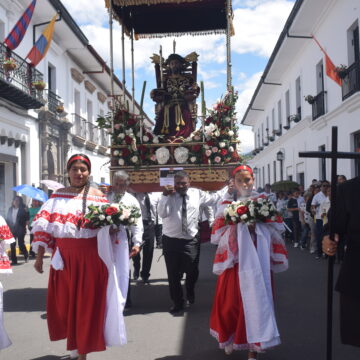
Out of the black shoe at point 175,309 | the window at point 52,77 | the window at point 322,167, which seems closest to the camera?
the black shoe at point 175,309

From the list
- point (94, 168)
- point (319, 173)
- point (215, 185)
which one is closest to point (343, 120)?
point (319, 173)

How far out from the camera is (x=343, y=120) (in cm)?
1442

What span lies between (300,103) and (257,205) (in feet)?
58.1

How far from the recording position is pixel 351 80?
1376cm

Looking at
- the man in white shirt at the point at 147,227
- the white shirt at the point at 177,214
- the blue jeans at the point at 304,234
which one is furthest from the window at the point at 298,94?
the white shirt at the point at 177,214

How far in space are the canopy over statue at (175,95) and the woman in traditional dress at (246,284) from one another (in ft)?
14.1

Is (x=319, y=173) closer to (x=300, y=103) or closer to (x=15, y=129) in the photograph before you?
(x=300, y=103)

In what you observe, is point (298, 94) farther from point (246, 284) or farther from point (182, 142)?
point (246, 284)

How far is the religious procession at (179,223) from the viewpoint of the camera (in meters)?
4.16

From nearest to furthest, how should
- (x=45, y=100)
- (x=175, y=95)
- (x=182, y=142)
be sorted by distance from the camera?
(x=182, y=142), (x=175, y=95), (x=45, y=100)

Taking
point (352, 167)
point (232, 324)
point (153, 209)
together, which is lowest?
point (232, 324)

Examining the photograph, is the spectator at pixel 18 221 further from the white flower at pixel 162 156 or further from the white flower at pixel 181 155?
the white flower at pixel 181 155

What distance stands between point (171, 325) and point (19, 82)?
12526 millimetres

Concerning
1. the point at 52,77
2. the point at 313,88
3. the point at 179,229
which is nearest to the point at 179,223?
the point at 179,229
